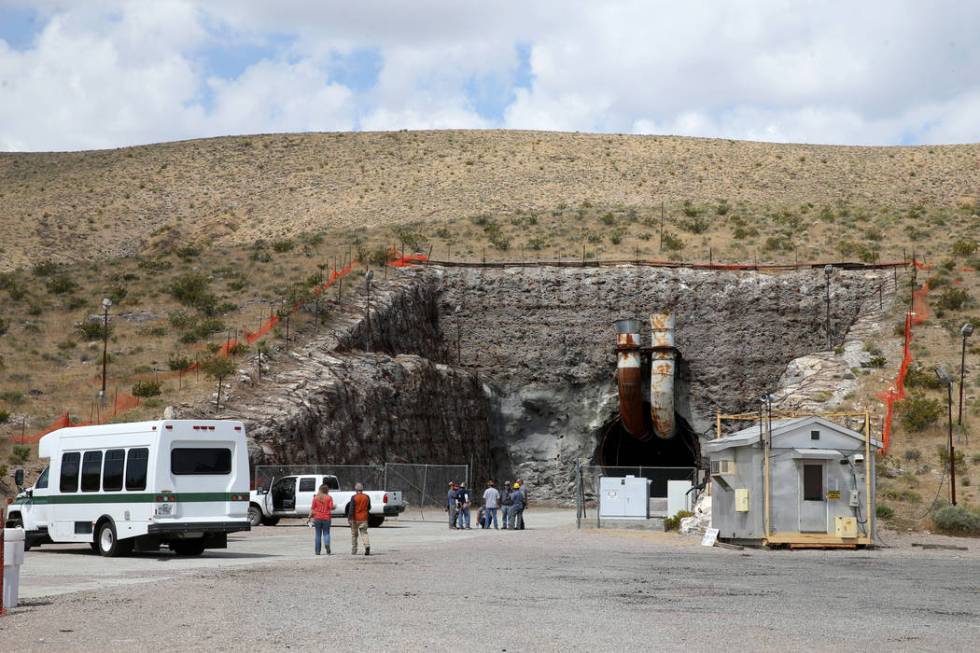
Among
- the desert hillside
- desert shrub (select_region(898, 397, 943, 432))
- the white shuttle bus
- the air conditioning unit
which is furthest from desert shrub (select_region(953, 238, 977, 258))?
the white shuttle bus

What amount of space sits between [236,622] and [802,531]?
1950cm

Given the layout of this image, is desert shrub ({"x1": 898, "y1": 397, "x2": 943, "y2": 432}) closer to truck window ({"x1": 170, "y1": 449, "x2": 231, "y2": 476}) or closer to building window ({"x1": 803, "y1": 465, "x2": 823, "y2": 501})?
building window ({"x1": 803, "y1": 465, "x2": 823, "y2": 501})

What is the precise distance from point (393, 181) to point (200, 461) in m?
83.4

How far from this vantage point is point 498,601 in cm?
1706

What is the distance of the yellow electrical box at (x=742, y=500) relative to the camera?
30.6 metres

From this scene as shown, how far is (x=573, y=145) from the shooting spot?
116 meters

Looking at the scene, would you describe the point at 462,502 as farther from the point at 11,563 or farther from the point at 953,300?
the point at 953,300

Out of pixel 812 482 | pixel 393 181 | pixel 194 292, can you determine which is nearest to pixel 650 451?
pixel 194 292

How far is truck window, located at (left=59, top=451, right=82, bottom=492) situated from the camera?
26562mm

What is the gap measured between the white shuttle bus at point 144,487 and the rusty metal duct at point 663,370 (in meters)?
32.0

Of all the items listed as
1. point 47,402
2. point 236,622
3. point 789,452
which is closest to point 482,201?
point 47,402

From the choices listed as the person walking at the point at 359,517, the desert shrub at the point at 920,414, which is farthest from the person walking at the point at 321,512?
the desert shrub at the point at 920,414

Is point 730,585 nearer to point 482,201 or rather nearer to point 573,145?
point 482,201

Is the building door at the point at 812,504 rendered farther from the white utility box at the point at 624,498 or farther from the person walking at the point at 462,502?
the person walking at the point at 462,502
